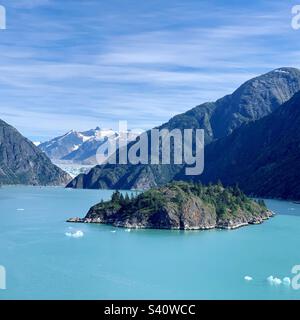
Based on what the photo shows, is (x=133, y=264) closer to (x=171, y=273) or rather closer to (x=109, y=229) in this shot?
(x=171, y=273)

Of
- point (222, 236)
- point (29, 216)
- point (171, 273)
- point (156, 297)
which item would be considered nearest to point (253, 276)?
point (171, 273)

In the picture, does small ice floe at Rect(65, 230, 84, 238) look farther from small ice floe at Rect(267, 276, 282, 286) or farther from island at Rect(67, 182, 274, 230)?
small ice floe at Rect(267, 276, 282, 286)

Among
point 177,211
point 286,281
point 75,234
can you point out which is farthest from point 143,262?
point 177,211

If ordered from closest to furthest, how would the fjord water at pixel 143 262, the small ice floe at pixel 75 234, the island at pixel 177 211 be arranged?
the fjord water at pixel 143 262 < the small ice floe at pixel 75 234 < the island at pixel 177 211

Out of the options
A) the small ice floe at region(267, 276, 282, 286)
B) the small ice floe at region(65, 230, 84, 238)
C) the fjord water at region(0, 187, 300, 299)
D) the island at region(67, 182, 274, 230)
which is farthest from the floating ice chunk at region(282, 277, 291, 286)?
the island at region(67, 182, 274, 230)

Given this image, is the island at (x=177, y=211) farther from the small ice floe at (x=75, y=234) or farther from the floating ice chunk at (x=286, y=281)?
the floating ice chunk at (x=286, y=281)

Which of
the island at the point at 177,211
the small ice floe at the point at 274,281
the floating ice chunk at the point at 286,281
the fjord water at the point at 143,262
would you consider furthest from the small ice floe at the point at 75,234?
the floating ice chunk at the point at 286,281
